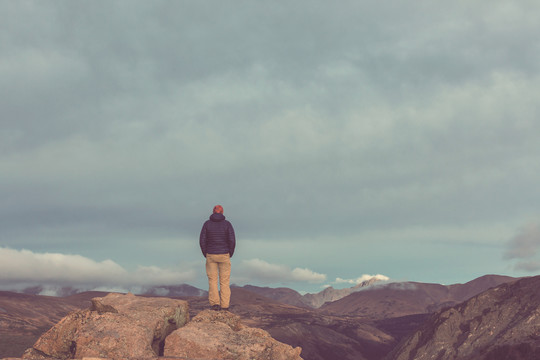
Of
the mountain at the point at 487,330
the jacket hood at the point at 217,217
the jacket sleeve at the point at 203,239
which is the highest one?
the jacket hood at the point at 217,217

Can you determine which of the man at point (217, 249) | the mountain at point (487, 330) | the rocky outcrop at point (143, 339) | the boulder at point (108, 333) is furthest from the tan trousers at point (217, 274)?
the mountain at point (487, 330)

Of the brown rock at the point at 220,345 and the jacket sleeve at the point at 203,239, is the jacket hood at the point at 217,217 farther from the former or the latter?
the brown rock at the point at 220,345

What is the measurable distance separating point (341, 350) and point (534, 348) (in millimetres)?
74056

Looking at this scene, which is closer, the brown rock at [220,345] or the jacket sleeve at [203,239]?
the brown rock at [220,345]

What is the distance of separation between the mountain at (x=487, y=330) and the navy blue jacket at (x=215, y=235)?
94.2 ft

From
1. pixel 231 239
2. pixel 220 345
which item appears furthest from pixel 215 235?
pixel 220 345

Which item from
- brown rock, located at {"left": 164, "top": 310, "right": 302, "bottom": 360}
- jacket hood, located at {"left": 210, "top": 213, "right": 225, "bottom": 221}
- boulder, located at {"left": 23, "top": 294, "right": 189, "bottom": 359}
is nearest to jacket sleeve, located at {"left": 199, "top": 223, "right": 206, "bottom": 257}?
jacket hood, located at {"left": 210, "top": 213, "right": 225, "bottom": 221}

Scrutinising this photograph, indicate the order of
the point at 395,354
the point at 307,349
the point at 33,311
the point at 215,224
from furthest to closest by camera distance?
the point at 33,311
the point at 307,349
the point at 395,354
the point at 215,224

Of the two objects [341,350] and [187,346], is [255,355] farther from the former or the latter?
[341,350]

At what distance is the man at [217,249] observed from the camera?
1908 centimetres

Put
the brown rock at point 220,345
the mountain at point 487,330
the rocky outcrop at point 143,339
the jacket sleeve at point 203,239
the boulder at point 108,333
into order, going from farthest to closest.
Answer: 1. the mountain at point 487,330
2. the jacket sleeve at point 203,239
3. the brown rock at point 220,345
4. the rocky outcrop at point 143,339
5. the boulder at point 108,333

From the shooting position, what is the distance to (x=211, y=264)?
1923cm

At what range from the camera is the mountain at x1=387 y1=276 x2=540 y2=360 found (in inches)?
1520

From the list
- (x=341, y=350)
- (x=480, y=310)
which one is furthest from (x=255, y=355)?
(x=341, y=350)
